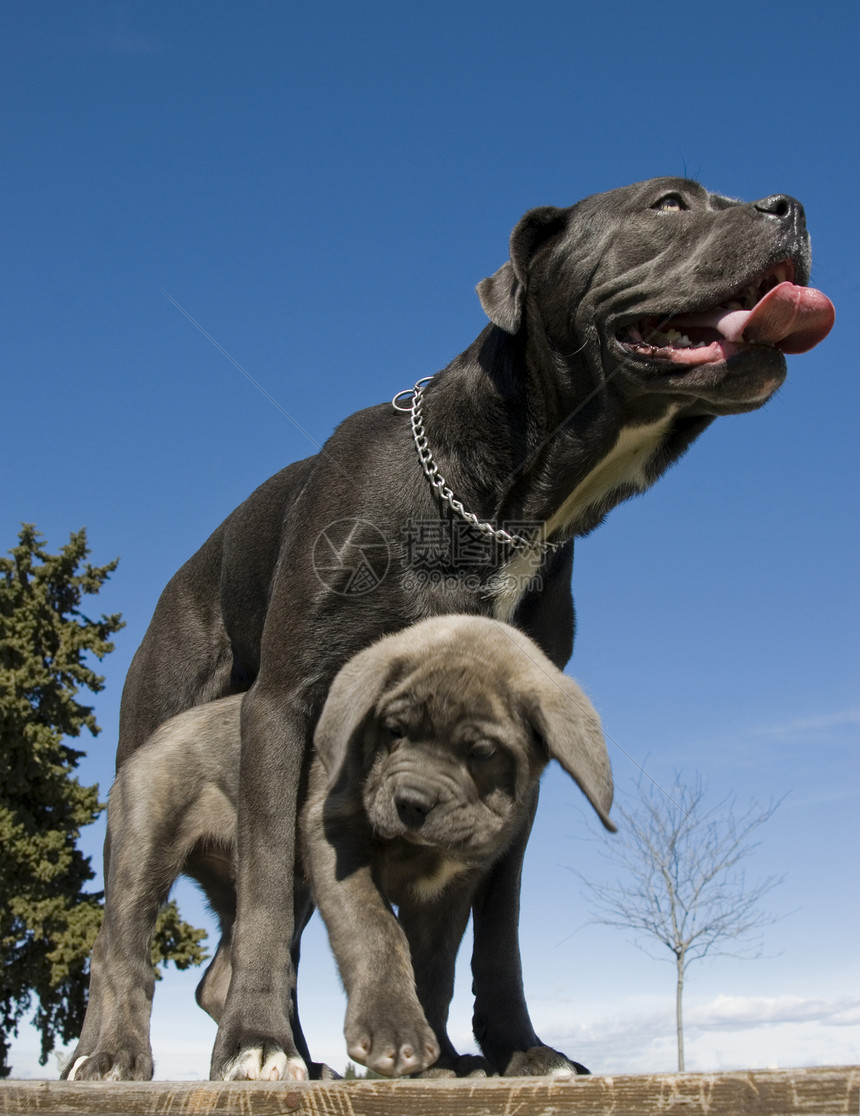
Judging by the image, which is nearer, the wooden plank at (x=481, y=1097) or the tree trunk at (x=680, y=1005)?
the wooden plank at (x=481, y=1097)

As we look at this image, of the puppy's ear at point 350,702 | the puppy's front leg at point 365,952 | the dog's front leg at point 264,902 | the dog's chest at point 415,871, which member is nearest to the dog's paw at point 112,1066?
the dog's front leg at point 264,902

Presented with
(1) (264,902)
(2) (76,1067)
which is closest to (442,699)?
(1) (264,902)

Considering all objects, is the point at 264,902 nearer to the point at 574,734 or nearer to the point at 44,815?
the point at 574,734

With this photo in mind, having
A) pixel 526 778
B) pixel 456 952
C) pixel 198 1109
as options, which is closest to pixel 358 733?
pixel 526 778

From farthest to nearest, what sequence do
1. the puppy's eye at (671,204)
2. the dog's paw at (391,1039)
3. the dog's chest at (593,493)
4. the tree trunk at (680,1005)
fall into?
the tree trunk at (680,1005) → the puppy's eye at (671,204) → the dog's chest at (593,493) → the dog's paw at (391,1039)

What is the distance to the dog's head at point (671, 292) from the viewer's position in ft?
12.3

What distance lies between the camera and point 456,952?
152 inches

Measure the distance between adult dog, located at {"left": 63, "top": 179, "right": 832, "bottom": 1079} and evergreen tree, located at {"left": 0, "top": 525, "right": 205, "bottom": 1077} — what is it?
57.1 feet

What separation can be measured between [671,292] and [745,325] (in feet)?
1.00

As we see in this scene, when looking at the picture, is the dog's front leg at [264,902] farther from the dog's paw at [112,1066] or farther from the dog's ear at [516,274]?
the dog's ear at [516,274]

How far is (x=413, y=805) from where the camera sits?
320 centimetres

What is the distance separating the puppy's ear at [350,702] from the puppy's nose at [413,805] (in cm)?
21

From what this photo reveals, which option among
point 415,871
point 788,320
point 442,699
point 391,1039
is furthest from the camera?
point 788,320

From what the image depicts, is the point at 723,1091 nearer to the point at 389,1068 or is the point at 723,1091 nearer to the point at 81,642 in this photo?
the point at 389,1068
